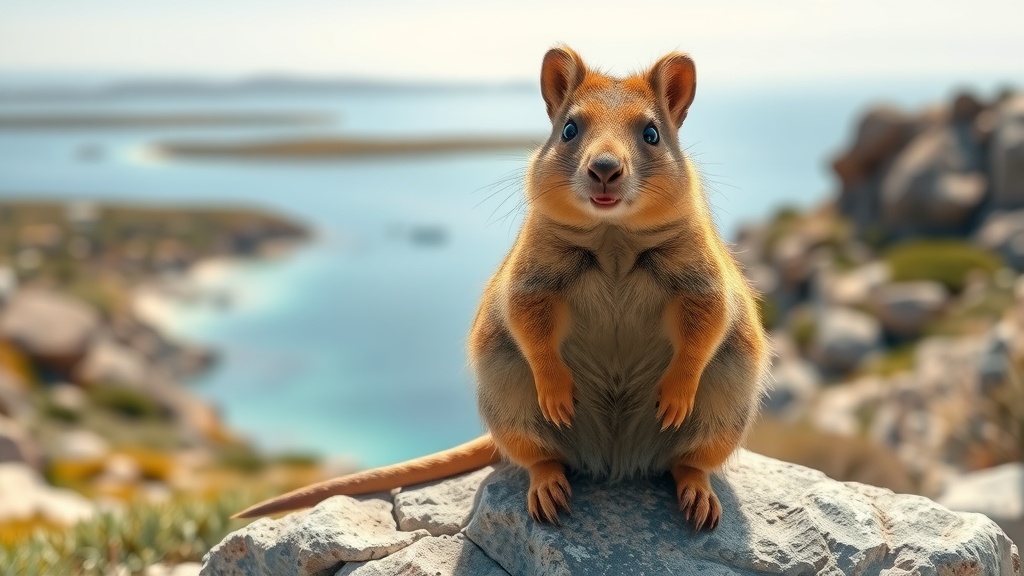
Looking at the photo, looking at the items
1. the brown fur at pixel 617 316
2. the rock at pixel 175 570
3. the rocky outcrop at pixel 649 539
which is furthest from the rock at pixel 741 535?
the rock at pixel 175 570

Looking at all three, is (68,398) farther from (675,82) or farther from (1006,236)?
(675,82)

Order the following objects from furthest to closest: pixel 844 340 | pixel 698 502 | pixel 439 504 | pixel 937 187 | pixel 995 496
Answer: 1. pixel 937 187
2. pixel 844 340
3. pixel 995 496
4. pixel 439 504
5. pixel 698 502

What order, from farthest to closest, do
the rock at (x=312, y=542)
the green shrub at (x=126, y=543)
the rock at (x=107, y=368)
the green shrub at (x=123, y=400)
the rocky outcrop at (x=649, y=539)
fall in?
1. the rock at (x=107, y=368)
2. the green shrub at (x=123, y=400)
3. the green shrub at (x=126, y=543)
4. the rock at (x=312, y=542)
5. the rocky outcrop at (x=649, y=539)

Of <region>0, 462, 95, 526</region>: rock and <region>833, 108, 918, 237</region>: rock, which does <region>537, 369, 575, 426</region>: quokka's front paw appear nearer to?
<region>0, 462, 95, 526</region>: rock

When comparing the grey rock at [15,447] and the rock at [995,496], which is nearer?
the rock at [995,496]

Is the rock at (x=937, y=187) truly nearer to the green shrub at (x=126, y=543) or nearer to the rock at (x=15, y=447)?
the rock at (x=15, y=447)

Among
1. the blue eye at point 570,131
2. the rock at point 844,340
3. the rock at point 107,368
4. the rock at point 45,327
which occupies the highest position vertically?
the blue eye at point 570,131

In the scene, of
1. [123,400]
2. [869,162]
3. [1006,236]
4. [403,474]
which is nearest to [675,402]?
[403,474]

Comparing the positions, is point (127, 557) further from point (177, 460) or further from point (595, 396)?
point (177, 460)
